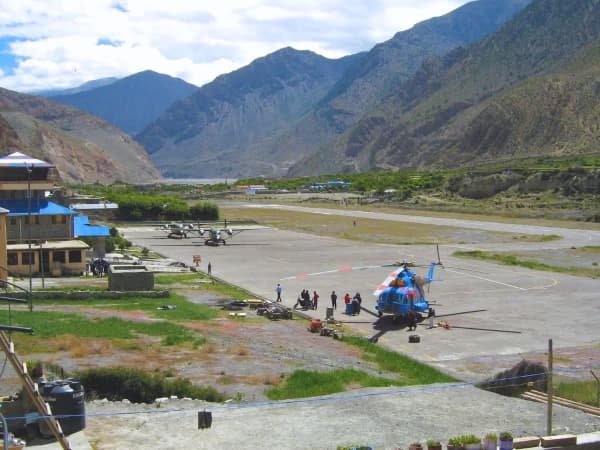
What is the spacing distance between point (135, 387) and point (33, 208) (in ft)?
109

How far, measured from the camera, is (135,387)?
20500mm

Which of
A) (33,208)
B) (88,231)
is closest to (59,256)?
(33,208)

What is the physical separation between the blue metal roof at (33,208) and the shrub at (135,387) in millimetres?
31058

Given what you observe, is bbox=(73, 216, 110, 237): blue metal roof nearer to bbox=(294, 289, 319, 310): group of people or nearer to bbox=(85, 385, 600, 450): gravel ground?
bbox=(294, 289, 319, 310): group of people

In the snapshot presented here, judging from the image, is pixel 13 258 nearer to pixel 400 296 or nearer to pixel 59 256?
pixel 59 256

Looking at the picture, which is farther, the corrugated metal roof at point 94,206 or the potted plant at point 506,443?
the corrugated metal roof at point 94,206

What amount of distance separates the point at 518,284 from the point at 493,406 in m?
27.4

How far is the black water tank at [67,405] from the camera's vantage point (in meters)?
14.8

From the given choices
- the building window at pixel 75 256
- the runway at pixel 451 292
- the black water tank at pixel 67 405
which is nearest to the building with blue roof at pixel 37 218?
the building window at pixel 75 256

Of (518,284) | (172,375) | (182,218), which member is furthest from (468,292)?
(182,218)

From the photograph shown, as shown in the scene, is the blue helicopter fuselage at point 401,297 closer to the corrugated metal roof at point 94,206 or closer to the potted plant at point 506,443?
the potted plant at point 506,443

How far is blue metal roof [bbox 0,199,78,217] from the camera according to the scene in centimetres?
4988

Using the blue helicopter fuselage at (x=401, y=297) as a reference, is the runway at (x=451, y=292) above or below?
below

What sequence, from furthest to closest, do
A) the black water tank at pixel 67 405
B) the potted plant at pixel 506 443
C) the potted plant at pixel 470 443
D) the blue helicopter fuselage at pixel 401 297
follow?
the blue helicopter fuselage at pixel 401 297, the black water tank at pixel 67 405, the potted plant at pixel 506 443, the potted plant at pixel 470 443
